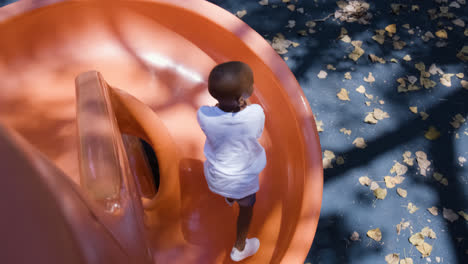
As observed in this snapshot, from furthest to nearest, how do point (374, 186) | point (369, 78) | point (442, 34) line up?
1. point (442, 34)
2. point (369, 78)
3. point (374, 186)

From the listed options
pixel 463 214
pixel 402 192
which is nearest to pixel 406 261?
pixel 402 192

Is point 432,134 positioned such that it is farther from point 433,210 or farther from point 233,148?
point 233,148

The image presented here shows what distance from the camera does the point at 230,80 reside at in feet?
4.25

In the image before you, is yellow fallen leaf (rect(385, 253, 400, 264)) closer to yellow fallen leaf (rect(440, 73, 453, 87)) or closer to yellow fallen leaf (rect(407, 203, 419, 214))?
yellow fallen leaf (rect(407, 203, 419, 214))

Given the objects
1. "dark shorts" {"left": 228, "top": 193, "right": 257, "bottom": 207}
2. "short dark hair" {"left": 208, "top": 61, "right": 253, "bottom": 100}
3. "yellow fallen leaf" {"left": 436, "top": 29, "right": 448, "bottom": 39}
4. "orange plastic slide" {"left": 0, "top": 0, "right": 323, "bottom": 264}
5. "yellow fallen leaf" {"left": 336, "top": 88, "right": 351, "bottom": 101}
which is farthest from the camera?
"yellow fallen leaf" {"left": 436, "top": 29, "right": 448, "bottom": 39}

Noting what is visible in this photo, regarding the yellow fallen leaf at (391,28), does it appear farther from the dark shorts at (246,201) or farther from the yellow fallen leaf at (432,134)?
the dark shorts at (246,201)

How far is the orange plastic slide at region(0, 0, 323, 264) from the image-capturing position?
154 cm

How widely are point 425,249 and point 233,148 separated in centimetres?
168

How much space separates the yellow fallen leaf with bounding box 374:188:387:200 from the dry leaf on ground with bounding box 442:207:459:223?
0.43m

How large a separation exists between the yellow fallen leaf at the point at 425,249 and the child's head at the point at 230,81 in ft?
5.85

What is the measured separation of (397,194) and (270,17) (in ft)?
6.90

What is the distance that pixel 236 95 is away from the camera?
134cm

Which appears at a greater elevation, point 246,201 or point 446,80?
point 246,201

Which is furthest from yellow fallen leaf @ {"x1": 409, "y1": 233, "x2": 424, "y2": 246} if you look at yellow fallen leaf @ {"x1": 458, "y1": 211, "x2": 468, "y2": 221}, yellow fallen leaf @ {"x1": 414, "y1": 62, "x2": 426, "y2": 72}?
yellow fallen leaf @ {"x1": 414, "y1": 62, "x2": 426, "y2": 72}
